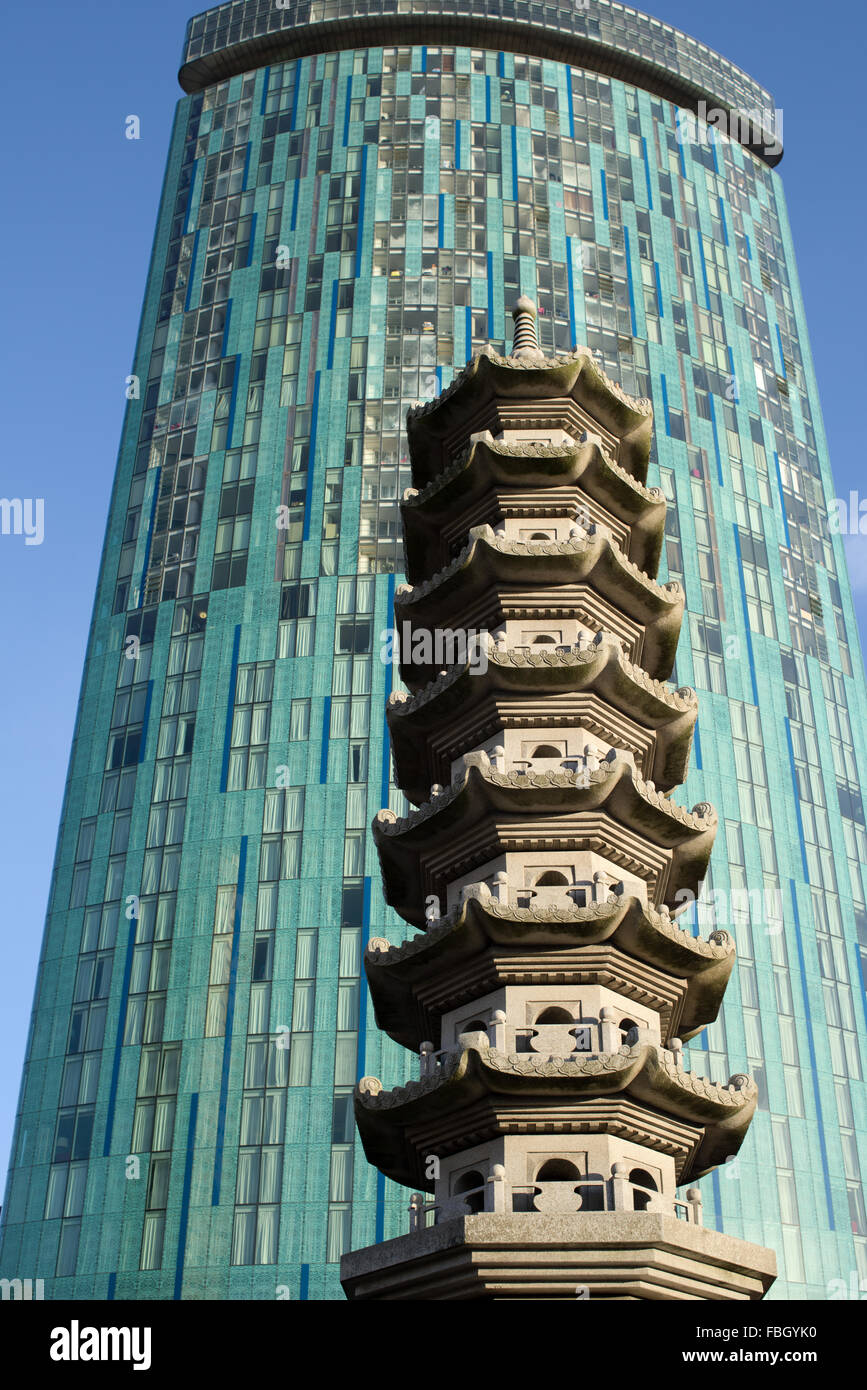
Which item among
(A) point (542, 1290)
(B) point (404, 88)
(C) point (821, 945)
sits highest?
(B) point (404, 88)

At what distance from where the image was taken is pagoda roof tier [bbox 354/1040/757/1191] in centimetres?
2280

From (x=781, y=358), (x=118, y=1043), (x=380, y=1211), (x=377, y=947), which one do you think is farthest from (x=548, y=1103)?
(x=781, y=358)

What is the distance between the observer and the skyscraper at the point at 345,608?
2142 inches

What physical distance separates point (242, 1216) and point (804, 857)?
30.2 metres

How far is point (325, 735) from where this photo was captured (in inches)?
2458

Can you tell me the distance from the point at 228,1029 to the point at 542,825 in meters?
33.8

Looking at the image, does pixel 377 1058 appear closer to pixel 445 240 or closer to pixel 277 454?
pixel 277 454

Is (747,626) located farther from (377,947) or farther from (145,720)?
(377,947)

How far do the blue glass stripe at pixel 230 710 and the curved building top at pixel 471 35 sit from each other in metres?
41.0

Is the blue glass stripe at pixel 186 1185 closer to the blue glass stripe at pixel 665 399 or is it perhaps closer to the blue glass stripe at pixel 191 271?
the blue glass stripe at pixel 665 399

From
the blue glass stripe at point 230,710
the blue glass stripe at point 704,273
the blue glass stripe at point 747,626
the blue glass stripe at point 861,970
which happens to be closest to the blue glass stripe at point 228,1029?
the blue glass stripe at point 230,710

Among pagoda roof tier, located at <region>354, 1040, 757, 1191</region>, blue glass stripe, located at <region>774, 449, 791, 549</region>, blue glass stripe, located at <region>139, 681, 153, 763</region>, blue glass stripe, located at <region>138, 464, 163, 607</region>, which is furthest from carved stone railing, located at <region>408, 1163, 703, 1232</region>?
blue glass stripe, located at <region>774, 449, 791, 549</region>

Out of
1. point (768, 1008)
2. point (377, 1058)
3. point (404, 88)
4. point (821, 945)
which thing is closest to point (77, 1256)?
point (377, 1058)

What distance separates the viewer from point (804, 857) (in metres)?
64.6
